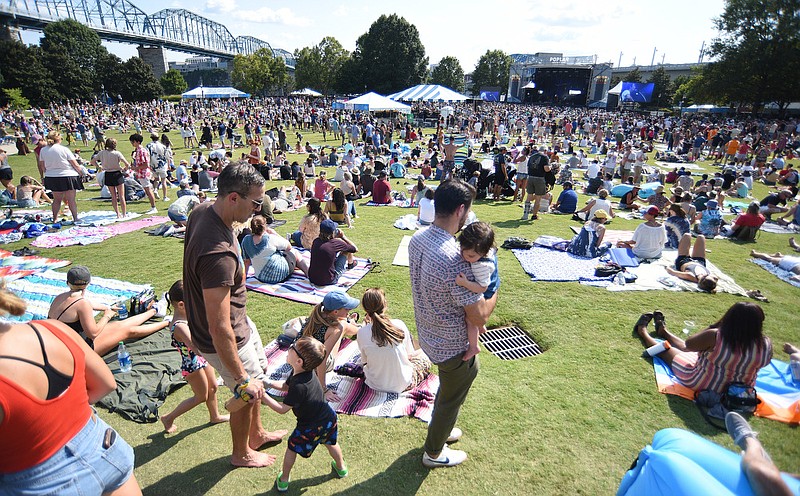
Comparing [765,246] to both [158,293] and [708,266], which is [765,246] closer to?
[708,266]

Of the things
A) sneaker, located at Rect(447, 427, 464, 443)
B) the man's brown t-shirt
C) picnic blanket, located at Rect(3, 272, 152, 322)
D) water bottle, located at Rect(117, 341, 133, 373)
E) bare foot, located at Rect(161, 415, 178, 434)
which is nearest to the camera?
the man's brown t-shirt

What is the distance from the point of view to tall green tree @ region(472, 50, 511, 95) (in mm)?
90694

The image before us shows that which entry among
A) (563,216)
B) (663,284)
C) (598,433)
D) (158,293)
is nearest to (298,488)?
(598,433)

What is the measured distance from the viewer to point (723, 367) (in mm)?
4035

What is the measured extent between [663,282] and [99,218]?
1298 centimetres

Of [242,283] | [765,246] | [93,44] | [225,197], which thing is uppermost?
[93,44]

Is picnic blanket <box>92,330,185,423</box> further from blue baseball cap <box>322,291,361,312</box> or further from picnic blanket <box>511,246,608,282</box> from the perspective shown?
picnic blanket <box>511,246,608,282</box>

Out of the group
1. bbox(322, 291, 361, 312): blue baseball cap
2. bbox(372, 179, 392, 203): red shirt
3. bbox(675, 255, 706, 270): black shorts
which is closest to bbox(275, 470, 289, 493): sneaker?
bbox(322, 291, 361, 312): blue baseball cap

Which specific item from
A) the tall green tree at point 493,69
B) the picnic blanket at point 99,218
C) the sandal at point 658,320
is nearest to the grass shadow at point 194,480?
the sandal at point 658,320

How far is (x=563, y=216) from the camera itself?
11.5 m

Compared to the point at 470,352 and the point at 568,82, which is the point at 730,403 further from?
the point at 568,82

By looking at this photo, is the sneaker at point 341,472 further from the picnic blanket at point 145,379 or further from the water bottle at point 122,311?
the water bottle at point 122,311

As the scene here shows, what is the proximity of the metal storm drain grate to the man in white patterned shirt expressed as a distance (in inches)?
84.8

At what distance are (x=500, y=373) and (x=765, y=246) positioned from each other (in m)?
8.92
